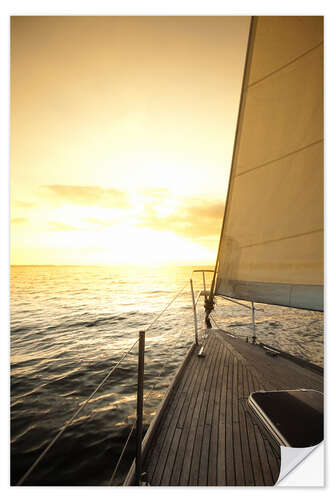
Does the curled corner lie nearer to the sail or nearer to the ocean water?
the sail

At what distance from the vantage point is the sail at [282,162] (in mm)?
1736

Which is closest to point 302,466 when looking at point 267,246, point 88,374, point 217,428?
point 217,428

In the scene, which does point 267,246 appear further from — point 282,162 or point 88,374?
point 88,374

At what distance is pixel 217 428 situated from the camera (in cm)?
185

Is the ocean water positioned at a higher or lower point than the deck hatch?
lower

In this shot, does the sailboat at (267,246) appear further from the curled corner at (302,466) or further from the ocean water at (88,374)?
the ocean water at (88,374)

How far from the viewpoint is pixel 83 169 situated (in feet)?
10.6

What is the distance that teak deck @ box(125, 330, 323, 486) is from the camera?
150cm

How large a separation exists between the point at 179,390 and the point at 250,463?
100 cm

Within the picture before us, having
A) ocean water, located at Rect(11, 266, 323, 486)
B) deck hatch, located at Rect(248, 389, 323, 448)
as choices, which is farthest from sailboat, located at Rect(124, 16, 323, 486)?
ocean water, located at Rect(11, 266, 323, 486)

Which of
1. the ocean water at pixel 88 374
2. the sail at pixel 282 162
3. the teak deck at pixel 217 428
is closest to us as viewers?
the teak deck at pixel 217 428

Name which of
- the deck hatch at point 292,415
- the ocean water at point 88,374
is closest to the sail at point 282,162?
the deck hatch at point 292,415

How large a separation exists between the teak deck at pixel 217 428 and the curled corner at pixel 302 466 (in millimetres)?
76
